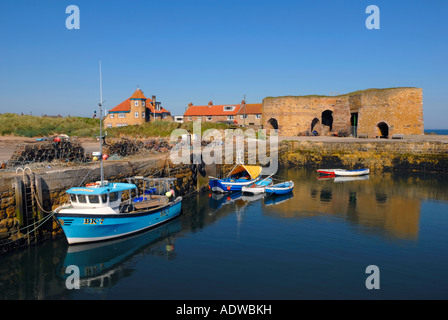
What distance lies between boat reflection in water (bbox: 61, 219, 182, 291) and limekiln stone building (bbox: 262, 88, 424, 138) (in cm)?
3724

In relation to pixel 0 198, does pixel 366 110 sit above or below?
above

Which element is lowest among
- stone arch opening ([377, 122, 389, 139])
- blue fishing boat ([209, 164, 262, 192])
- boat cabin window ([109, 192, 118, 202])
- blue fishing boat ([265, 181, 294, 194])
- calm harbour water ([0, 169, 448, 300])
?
calm harbour water ([0, 169, 448, 300])

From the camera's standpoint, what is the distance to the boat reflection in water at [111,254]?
11.7 meters

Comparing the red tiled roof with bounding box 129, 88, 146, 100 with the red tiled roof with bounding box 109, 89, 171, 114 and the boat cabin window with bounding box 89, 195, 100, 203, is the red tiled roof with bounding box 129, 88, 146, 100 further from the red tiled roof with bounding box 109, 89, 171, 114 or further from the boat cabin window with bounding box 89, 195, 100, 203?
the boat cabin window with bounding box 89, 195, 100, 203

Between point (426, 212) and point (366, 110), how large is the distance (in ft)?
94.3

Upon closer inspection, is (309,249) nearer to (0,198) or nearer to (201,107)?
(0,198)

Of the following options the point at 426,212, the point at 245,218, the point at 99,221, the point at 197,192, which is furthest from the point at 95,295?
the point at 426,212

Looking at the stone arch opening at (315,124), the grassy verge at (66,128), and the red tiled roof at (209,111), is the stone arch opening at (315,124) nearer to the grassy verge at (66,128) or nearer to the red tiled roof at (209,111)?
the grassy verge at (66,128)

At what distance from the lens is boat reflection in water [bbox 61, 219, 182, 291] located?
11734 millimetres

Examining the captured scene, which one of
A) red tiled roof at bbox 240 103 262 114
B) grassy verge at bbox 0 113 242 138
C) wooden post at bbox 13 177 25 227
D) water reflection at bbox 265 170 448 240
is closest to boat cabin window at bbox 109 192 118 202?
wooden post at bbox 13 177 25 227

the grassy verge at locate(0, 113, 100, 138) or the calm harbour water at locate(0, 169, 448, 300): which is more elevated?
the grassy verge at locate(0, 113, 100, 138)

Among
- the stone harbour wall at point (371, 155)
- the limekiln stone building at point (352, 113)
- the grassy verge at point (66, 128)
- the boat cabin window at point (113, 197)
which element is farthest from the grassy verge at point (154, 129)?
the boat cabin window at point (113, 197)

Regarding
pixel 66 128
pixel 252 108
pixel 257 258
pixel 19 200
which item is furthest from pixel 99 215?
pixel 252 108
